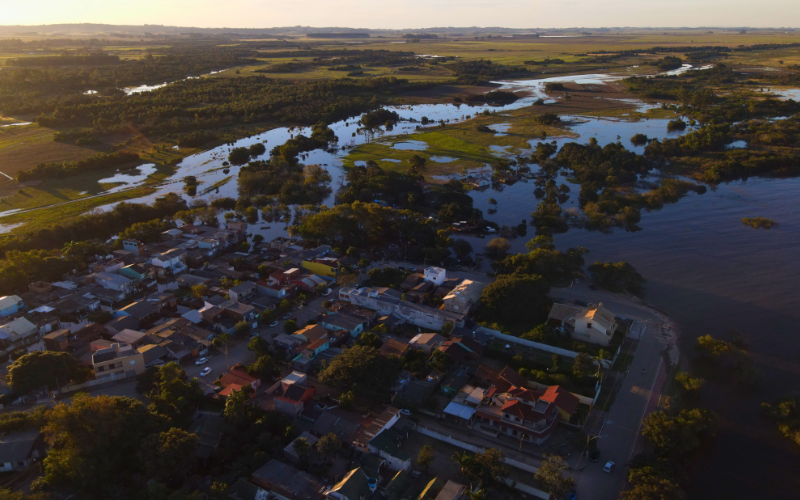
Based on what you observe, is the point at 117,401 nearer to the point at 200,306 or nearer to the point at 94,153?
the point at 200,306

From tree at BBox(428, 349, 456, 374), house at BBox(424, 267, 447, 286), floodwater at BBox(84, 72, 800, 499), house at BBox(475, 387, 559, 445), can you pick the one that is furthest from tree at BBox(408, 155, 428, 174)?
house at BBox(475, 387, 559, 445)

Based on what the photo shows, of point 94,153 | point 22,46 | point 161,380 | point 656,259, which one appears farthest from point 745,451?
point 22,46

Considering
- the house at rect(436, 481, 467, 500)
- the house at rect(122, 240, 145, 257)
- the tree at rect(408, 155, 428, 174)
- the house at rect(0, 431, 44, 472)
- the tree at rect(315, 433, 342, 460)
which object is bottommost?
the house at rect(0, 431, 44, 472)

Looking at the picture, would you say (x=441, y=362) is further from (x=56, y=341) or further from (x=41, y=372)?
(x=56, y=341)

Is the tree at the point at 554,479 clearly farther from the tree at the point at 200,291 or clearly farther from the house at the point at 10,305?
the house at the point at 10,305

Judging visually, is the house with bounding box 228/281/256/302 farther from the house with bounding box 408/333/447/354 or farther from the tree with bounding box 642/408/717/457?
the tree with bounding box 642/408/717/457

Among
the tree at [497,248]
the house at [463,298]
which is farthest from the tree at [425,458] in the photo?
the tree at [497,248]
